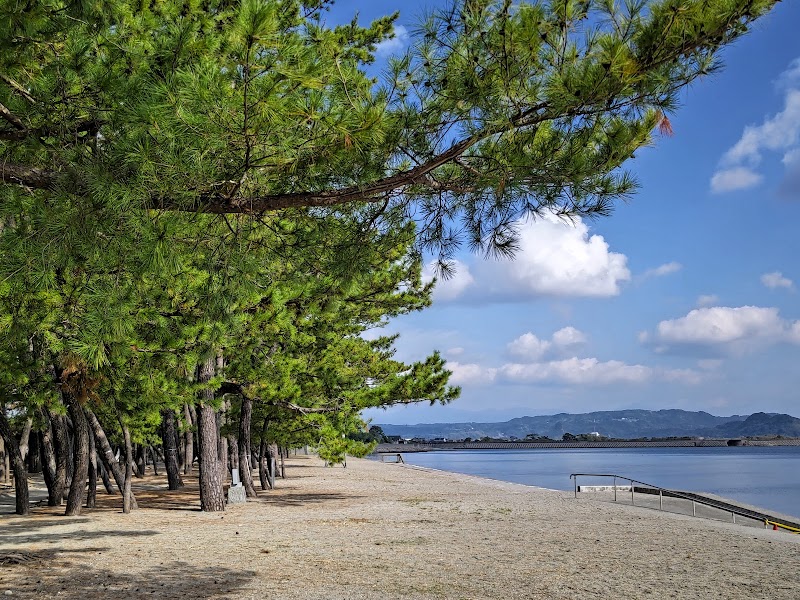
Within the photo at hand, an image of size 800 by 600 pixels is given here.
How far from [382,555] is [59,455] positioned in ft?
30.1

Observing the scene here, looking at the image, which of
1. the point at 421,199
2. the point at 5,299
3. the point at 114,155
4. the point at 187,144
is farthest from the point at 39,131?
the point at 5,299

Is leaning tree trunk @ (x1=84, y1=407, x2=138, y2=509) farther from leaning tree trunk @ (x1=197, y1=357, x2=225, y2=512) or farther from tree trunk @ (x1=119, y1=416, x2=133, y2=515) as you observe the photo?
leaning tree trunk @ (x1=197, y1=357, x2=225, y2=512)

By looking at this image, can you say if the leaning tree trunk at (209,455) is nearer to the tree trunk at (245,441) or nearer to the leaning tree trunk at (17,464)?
the tree trunk at (245,441)

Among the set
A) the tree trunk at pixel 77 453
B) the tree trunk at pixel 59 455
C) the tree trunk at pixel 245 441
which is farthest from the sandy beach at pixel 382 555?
the tree trunk at pixel 245 441

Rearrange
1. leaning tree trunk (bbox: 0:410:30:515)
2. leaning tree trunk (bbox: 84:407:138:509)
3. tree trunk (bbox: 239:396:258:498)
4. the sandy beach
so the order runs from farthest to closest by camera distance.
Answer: tree trunk (bbox: 239:396:258:498), leaning tree trunk (bbox: 84:407:138:509), leaning tree trunk (bbox: 0:410:30:515), the sandy beach

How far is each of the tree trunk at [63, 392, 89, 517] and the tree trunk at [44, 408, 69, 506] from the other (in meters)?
0.90

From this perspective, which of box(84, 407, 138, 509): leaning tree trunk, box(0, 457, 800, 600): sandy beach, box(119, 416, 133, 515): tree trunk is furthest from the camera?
box(84, 407, 138, 509): leaning tree trunk

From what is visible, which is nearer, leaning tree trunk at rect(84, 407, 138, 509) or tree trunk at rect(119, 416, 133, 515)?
tree trunk at rect(119, 416, 133, 515)

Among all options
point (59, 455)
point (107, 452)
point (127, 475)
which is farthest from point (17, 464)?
point (127, 475)

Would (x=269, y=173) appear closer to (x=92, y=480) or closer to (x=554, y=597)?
(x=554, y=597)

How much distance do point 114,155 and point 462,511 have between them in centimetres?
1324

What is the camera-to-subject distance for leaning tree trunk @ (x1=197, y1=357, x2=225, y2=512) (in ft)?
49.7

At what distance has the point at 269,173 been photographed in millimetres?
5496

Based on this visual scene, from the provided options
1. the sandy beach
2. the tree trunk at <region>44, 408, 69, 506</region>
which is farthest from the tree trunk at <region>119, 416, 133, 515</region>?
the tree trunk at <region>44, 408, 69, 506</region>
